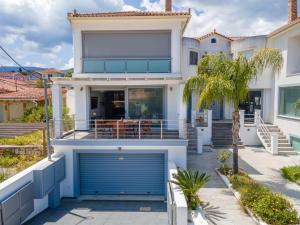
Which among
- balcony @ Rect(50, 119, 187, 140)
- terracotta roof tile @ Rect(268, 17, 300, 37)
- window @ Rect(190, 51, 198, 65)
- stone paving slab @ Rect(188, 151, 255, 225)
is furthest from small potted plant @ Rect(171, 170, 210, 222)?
window @ Rect(190, 51, 198, 65)

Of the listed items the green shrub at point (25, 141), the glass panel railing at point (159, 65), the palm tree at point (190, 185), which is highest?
the glass panel railing at point (159, 65)

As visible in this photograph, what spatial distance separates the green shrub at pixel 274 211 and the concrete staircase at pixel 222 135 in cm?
1219

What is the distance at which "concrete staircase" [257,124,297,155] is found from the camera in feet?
67.2

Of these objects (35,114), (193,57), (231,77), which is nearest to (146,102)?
(231,77)

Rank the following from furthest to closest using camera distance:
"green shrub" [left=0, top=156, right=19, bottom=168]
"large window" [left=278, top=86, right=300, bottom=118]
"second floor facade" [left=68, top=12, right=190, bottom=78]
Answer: "large window" [left=278, top=86, right=300, bottom=118], "second floor facade" [left=68, top=12, right=190, bottom=78], "green shrub" [left=0, top=156, right=19, bottom=168]

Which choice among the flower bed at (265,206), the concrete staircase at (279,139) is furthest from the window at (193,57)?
the flower bed at (265,206)

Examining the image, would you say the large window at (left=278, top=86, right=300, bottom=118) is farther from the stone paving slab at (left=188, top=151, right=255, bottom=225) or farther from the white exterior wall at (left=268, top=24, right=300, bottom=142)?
the stone paving slab at (left=188, top=151, right=255, bottom=225)

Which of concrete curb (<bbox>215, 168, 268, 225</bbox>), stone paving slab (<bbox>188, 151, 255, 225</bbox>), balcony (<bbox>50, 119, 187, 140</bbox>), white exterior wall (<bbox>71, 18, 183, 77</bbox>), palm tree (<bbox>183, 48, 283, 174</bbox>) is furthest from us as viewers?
white exterior wall (<bbox>71, 18, 183, 77</bbox>)

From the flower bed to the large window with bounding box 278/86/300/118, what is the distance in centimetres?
1182

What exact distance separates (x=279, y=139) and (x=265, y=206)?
46.2 ft

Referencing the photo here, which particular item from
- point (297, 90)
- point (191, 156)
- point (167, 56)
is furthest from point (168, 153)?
point (297, 90)

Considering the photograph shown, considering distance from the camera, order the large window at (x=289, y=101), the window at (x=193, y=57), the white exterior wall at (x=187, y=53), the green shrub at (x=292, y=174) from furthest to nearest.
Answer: the window at (x=193, y=57), the white exterior wall at (x=187, y=53), the large window at (x=289, y=101), the green shrub at (x=292, y=174)

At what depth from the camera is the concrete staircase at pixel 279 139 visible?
67.2 ft

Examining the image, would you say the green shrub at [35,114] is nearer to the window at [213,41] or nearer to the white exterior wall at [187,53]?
the white exterior wall at [187,53]
